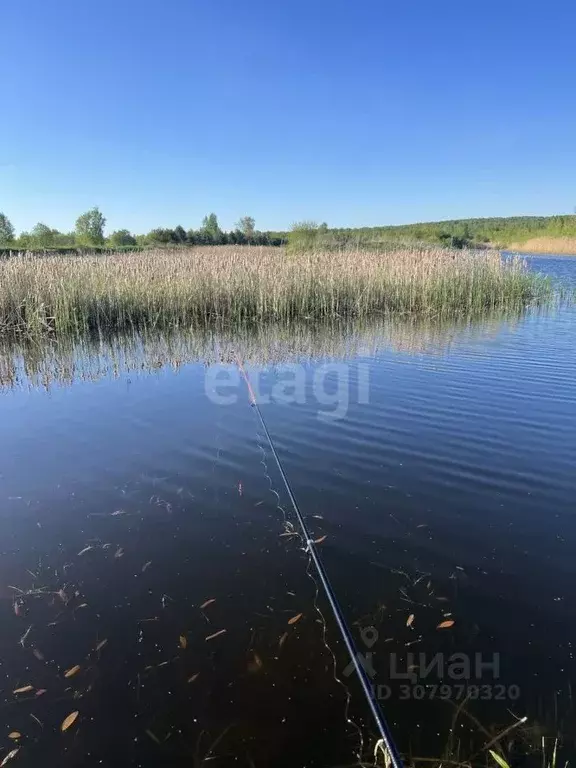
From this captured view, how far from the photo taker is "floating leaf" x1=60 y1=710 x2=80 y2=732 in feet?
6.77

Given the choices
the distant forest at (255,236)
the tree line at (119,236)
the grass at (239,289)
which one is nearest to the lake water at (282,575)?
the grass at (239,289)

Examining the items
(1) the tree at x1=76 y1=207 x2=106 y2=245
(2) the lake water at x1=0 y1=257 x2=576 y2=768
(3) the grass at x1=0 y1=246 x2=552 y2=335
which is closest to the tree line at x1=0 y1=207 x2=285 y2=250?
(1) the tree at x1=76 y1=207 x2=106 y2=245

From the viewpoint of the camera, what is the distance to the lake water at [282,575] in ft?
6.77

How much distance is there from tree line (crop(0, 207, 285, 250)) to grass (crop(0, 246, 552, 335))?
1744 cm

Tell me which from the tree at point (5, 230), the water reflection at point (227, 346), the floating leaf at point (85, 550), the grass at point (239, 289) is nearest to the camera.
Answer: the floating leaf at point (85, 550)

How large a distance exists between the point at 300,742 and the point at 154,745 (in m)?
0.57

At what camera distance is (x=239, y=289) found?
1237 cm

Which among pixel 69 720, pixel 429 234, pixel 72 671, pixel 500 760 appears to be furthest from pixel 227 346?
pixel 429 234

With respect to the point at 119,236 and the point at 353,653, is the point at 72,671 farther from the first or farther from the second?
the point at 119,236

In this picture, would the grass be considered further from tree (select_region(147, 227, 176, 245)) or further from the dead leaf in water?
tree (select_region(147, 227, 176, 245))

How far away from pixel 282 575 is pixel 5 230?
53955 mm

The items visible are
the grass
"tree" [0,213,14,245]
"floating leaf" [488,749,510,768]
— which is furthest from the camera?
"tree" [0,213,14,245]

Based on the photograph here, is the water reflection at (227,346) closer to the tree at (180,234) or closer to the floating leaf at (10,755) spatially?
the floating leaf at (10,755)

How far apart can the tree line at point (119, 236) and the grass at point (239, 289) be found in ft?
57.2
